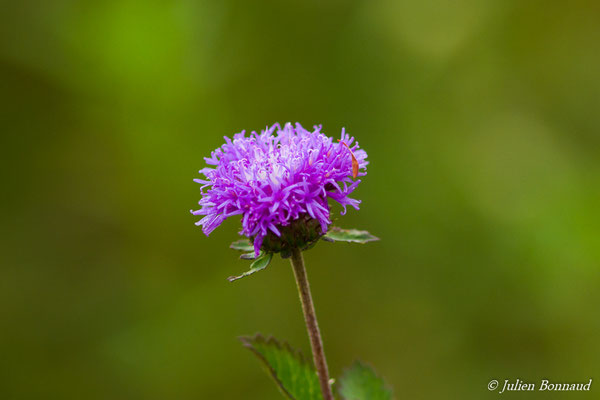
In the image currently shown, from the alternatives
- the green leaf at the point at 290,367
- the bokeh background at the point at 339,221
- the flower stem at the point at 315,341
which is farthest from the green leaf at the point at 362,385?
the bokeh background at the point at 339,221

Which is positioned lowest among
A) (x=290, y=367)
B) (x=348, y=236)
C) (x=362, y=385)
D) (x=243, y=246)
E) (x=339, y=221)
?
(x=362, y=385)

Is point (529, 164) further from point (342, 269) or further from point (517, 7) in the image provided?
point (342, 269)

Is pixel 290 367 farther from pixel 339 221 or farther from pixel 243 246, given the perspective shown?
pixel 339 221

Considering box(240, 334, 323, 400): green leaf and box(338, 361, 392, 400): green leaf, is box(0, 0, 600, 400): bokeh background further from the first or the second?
box(240, 334, 323, 400): green leaf

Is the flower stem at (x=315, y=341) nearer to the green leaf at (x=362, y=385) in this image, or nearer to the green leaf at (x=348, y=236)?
the green leaf at (x=348, y=236)

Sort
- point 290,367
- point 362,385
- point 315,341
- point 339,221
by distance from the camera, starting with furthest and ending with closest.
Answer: point 339,221 → point 362,385 → point 290,367 → point 315,341

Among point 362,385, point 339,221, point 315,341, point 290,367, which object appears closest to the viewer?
point 315,341

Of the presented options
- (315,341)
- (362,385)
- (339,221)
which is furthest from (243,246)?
(339,221)

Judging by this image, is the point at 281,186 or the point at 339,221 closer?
the point at 281,186
